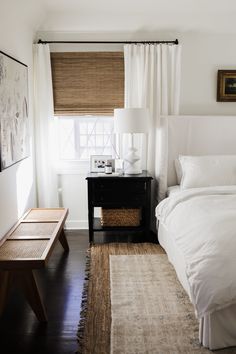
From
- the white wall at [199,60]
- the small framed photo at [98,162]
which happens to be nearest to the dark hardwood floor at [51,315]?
the small framed photo at [98,162]

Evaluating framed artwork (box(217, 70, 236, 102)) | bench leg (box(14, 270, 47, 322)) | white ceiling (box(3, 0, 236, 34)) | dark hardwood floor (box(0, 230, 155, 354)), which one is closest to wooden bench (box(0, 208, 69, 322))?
bench leg (box(14, 270, 47, 322))

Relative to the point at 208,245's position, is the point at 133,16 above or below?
above

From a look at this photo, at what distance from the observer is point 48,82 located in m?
3.76

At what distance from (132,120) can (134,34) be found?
1107 mm

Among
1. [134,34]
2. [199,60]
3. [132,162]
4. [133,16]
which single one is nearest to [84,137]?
[132,162]

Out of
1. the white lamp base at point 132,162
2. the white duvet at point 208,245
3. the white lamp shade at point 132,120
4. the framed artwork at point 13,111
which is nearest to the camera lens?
the white duvet at point 208,245

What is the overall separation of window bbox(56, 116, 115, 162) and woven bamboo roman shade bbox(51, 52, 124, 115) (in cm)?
19

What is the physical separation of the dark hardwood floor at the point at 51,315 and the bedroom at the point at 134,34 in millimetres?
241

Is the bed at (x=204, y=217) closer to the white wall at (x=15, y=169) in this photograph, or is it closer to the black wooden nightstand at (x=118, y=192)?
the black wooden nightstand at (x=118, y=192)

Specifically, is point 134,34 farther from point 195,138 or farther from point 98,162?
point 98,162

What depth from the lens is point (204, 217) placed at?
7.87 ft

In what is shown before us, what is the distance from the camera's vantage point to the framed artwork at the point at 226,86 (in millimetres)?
3861

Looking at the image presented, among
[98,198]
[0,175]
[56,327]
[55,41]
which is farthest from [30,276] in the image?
[55,41]

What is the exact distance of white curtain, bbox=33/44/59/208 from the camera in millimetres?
3700
